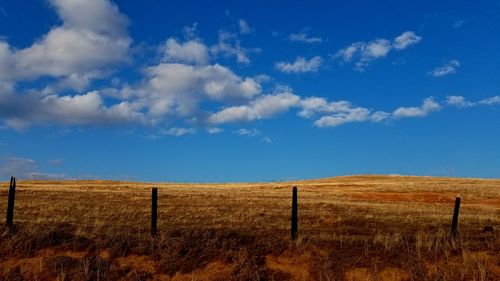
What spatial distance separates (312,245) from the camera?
15117 millimetres

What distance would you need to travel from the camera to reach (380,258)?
1443cm

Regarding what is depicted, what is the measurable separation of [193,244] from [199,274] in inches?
53.6

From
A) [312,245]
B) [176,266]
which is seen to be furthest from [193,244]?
[312,245]

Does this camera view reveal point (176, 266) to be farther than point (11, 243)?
No

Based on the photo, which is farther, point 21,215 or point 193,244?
point 21,215

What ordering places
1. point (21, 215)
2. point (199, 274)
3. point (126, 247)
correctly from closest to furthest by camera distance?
point (199, 274) → point (126, 247) → point (21, 215)

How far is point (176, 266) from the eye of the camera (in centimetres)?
1397

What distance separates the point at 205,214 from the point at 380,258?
17132 millimetres

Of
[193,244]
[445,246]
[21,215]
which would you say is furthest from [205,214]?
[445,246]

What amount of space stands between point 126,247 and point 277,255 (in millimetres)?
4286

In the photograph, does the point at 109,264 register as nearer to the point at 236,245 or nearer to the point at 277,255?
the point at 236,245

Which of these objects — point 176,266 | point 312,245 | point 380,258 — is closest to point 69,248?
point 176,266

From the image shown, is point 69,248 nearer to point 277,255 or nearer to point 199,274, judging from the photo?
point 199,274

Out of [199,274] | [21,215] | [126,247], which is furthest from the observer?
[21,215]
